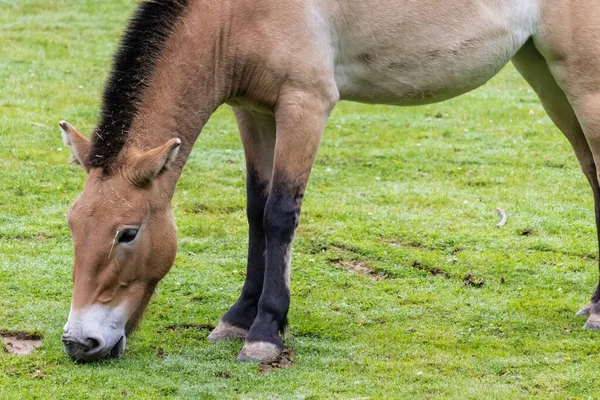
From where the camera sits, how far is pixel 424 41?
21.1 feet

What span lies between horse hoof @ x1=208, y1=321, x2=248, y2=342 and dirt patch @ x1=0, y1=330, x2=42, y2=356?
1113mm

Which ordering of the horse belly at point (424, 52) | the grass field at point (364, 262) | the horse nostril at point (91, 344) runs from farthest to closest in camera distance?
1. the horse belly at point (424, 52)
2. the grass field at point (364, 262)
3. the horse nostril at point (91, 344)

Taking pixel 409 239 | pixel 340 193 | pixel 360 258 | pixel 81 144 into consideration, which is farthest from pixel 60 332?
pixel 340 193

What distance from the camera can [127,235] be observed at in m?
5.48

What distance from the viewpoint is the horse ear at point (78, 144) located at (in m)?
5.62

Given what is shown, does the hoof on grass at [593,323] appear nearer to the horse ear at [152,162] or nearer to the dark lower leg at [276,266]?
the dark lower leg at [276,266]

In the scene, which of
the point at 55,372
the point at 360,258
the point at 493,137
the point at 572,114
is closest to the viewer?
the point at 55,372

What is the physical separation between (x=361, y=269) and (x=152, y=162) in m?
2.91

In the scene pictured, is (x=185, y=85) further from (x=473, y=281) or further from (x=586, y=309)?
(x=586, y=309)

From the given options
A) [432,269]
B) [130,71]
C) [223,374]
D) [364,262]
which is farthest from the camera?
[364,262]

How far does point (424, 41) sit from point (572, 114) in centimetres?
139

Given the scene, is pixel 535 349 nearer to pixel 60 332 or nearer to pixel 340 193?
pixel 60 332

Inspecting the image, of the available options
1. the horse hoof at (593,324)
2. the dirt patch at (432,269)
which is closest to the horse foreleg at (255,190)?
the dirt patch at (432,269)

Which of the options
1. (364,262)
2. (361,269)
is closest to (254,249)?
(361,269)
